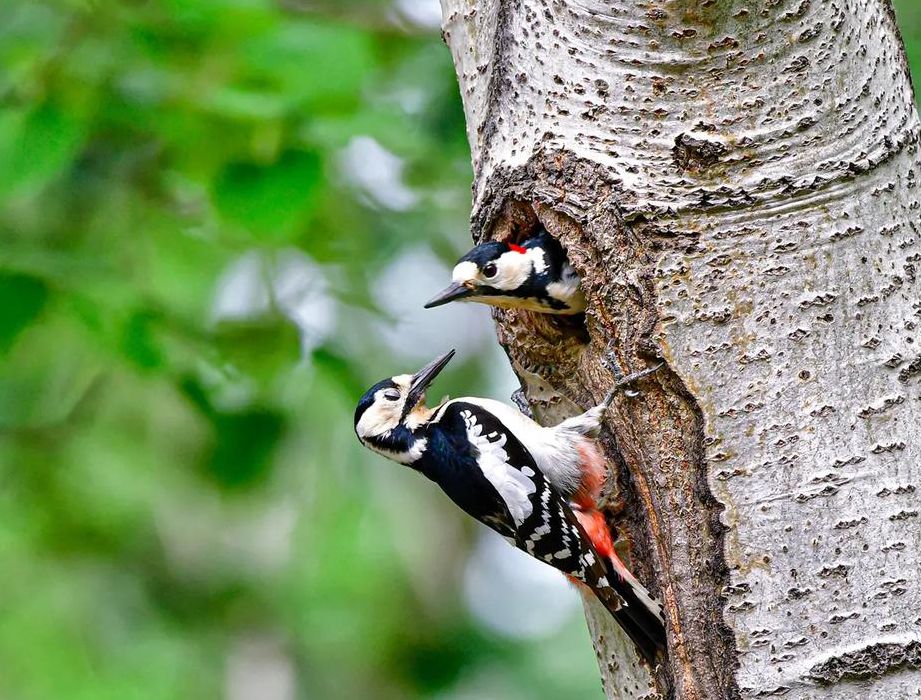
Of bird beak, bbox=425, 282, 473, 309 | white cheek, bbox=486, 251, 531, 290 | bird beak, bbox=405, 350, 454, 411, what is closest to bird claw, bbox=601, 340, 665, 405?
white cheek, bbox=486, 251, 531, 290

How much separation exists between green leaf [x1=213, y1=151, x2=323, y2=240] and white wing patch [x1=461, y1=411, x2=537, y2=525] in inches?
39.8

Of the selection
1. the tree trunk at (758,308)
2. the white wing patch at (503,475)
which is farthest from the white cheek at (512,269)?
the white wing patch at (503,475)

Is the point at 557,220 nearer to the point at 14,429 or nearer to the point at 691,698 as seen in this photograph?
the point at 691,698

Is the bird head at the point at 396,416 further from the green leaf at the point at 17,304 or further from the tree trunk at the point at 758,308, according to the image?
the tree trunk at the point at 758,308

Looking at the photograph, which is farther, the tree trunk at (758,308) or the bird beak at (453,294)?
the bird beak at (453,294)

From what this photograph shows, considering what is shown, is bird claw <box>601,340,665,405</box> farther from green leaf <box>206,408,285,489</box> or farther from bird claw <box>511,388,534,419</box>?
green leaf <box>206,408,285,489</box>

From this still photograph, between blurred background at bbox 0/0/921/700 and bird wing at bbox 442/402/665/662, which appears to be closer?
bird wing at bbox 442/402/665/662

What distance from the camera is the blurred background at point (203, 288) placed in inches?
142

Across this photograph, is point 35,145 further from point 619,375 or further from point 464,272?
point 619,375

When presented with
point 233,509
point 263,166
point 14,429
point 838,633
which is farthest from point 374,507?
point 838,633

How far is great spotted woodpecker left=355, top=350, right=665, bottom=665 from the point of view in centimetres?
296

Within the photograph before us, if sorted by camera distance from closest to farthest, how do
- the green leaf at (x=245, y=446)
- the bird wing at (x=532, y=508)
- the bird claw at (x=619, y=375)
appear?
the bird claw at (x=619, y=375) → the bird wing at (x=532, y=508) → the green leaf at (x=245, y=446)

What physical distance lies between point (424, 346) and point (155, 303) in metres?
2.81

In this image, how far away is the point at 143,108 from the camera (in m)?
3.74
